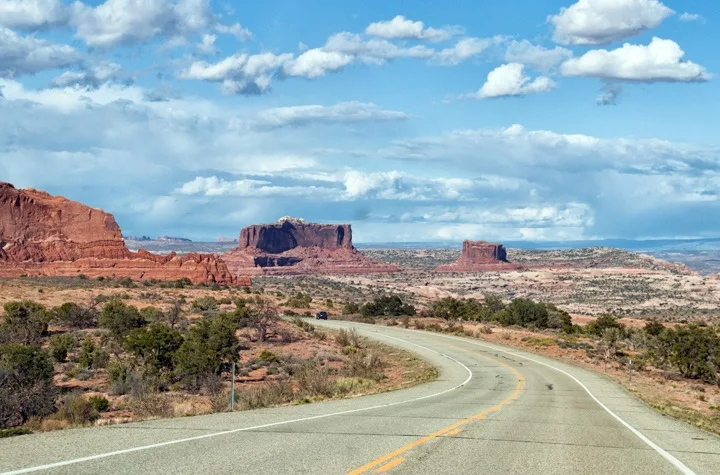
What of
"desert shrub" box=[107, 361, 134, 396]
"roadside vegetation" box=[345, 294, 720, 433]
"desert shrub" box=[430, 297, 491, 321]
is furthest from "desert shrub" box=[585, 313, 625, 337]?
"desert shrub" box=[107, 361, 134, 396]

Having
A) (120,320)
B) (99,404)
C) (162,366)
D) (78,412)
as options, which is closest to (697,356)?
(162,366)

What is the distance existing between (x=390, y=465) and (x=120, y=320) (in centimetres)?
3469

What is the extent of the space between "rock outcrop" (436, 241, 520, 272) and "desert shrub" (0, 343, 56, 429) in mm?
158537

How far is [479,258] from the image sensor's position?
7352 inches

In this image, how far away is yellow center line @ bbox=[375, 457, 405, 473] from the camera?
862 cm

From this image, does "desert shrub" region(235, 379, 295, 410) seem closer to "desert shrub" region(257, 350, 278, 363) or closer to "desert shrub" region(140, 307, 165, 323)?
"desert shrub" region(257, 350, 278, 363)

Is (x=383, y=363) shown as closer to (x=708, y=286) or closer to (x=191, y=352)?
(x=191, y=352)

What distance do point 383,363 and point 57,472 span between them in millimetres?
28009

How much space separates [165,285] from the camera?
259 feet

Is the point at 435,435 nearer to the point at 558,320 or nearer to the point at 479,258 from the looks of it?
the point at 558,320

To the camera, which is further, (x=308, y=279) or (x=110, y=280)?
(x=308, y=279)

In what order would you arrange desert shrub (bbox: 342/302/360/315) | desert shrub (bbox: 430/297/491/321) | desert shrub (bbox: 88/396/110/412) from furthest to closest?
desert shrub (bbox: 342/302/360/315) < desert shrub (bbox: 430/297/491/321) < desert shrub (bbox: 88/396/110/412)

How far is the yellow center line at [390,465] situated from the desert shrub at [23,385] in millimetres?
13544

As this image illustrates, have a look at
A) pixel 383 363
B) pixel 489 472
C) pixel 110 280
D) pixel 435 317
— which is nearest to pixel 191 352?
pixel 383 363
